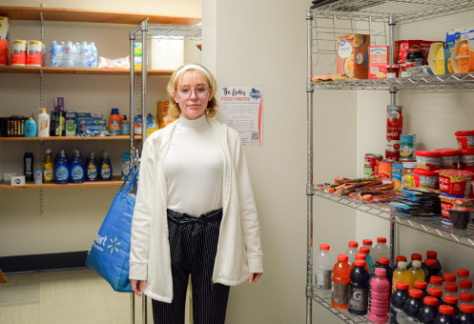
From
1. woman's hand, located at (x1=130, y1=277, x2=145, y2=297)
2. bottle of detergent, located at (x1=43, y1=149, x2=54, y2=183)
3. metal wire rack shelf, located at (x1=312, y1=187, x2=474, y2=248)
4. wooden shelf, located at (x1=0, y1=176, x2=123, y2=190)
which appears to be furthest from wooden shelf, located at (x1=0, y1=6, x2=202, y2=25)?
metal wire rack shelf, located at (x1=312, y1=187, x2=474, y2=248)

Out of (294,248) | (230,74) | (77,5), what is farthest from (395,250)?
(77,5)

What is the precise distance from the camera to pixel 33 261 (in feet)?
14.3

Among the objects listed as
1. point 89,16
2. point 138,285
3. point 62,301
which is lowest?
point 62,301

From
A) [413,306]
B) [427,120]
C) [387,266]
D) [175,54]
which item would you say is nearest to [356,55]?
[427,120]

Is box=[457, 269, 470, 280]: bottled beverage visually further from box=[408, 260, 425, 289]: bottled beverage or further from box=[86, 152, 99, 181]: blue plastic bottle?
box=[86, 152, 99, 181]: blue plastic bottle

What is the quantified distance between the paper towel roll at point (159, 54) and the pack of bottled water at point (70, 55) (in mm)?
517

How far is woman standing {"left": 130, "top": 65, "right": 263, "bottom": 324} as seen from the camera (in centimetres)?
208

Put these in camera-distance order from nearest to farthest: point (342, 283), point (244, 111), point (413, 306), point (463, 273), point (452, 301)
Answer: point (452, 301), point (413, 306), point (463, 273), point (342, 283), point (244, 111)

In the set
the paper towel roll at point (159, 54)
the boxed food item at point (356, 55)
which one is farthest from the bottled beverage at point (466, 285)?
the paper towel roll at point (159, 54)

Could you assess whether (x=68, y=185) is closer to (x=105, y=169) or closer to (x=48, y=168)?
(x=48, y=168)

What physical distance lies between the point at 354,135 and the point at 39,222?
9.72 feet

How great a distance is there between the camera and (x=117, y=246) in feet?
7.88

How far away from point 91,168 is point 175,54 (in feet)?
3.97

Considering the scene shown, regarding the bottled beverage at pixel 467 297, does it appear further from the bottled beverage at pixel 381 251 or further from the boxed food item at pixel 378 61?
the boxed food item at pixel 378 61
